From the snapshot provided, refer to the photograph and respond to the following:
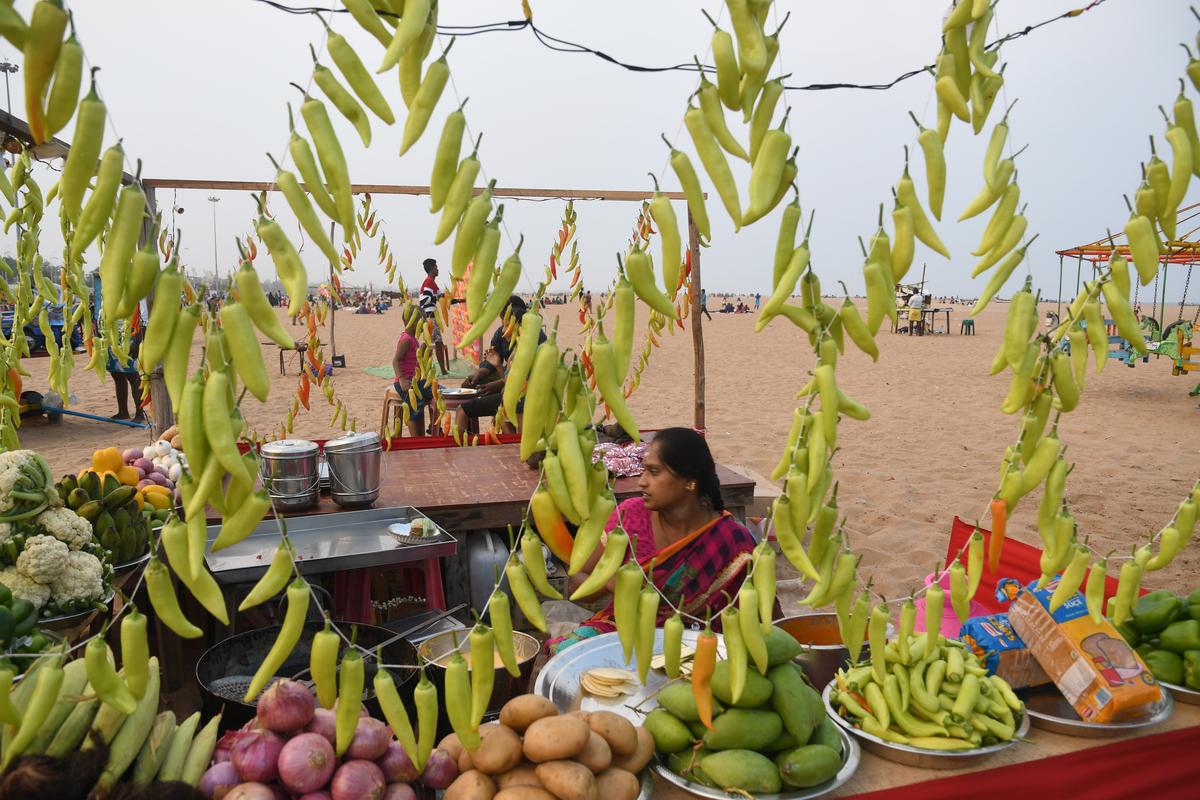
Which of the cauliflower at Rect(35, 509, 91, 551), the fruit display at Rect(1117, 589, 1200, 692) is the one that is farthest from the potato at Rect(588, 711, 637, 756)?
the cauliflower at Rect(35, 509, 91, 551)

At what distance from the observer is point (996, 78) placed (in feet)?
4.78

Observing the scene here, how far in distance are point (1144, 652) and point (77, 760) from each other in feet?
9.61

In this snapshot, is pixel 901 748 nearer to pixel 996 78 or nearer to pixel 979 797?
pixel 979 797

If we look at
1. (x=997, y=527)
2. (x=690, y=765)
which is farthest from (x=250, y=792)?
(x=997, y=527)

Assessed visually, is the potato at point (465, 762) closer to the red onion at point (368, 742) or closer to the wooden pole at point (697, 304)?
the red onion at point (368, 742)

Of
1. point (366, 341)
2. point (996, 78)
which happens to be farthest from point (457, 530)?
point (366, 341)

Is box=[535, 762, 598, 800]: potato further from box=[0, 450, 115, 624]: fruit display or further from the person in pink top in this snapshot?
the person in pink top

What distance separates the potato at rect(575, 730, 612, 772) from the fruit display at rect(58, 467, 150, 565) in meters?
2.49

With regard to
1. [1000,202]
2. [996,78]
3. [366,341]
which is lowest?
[366,341]

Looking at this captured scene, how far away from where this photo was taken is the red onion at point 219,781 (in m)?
1.63

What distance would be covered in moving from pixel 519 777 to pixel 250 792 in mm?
542

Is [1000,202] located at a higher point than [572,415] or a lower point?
higher

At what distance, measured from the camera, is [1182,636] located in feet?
7.82

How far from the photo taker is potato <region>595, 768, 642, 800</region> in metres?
1.71
